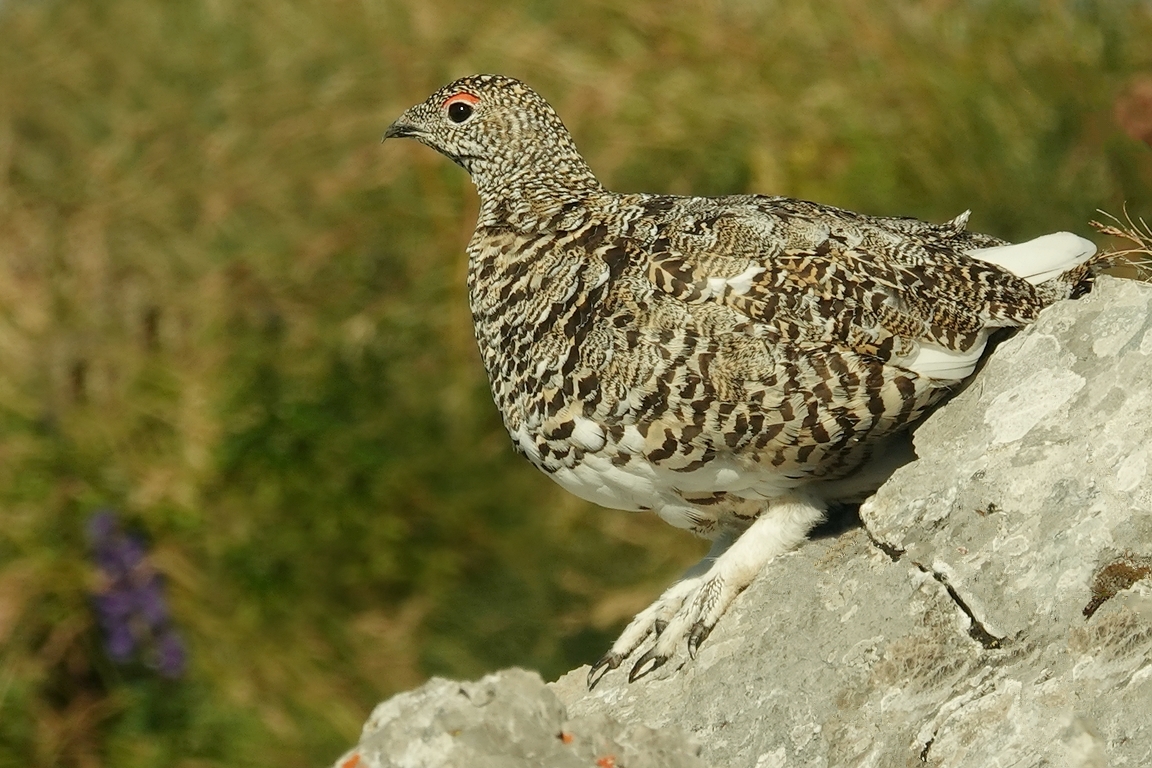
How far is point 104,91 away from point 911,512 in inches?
249

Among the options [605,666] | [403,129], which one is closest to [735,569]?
[605,666]

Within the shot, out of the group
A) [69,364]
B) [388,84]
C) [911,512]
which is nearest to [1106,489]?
[911,512]

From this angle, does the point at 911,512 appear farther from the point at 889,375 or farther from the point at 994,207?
the point at 994,207

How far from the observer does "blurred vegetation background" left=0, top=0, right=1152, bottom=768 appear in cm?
587

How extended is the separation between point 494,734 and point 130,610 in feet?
12.8

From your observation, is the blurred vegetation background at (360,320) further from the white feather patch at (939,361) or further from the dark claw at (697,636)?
the white feather patch at (939,361)

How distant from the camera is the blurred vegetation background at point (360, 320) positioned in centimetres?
587

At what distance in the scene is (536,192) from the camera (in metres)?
3.93

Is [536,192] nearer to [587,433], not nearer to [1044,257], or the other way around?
[587,433]

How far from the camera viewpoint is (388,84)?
757 cm

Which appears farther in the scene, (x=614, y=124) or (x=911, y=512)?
(x=614, y=124)

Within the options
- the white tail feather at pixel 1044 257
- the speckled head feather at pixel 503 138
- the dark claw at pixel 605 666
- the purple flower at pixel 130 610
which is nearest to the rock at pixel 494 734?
the dark claw at pixel 605 666

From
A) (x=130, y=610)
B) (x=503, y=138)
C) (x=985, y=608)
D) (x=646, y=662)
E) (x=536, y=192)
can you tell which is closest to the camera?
(x=985, y=608)

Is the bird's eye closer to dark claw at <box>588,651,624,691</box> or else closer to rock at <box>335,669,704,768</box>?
dark claw at <box>588,651,624,691</box>
